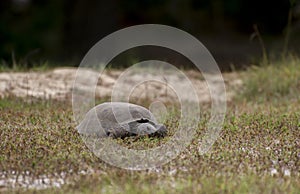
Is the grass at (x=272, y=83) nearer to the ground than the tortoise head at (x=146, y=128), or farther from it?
nearer to the ground

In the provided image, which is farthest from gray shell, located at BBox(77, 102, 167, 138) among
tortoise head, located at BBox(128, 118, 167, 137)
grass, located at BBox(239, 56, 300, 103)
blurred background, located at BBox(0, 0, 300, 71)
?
blurred background, located at BBox(0, 0, 300, 71)

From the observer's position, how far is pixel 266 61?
24.7 feet

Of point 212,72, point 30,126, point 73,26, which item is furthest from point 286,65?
point 73,26

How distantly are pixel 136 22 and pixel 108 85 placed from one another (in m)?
5.86

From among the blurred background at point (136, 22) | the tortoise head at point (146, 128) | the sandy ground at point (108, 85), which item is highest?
the tortoise head at point (146, 128)

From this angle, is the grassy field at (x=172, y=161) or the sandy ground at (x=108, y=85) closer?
the grassy field at (x=172, y=161)

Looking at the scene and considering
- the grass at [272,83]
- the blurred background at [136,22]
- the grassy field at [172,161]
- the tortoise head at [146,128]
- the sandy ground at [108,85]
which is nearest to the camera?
the grassy field at [172,161]

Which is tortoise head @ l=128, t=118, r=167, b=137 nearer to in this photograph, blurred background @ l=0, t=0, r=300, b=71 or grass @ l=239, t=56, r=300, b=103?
grass @ l=239, t=56, r=300, b=103

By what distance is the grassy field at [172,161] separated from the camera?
3438mm

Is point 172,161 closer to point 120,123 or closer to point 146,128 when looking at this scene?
point 146,128

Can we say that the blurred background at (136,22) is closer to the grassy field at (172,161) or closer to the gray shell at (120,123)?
the grassy field at (172,161)

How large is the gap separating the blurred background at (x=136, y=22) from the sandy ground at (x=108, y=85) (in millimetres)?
3254

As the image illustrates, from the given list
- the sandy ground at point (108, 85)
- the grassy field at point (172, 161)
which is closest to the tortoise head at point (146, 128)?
the grassy field at point (172, 161)

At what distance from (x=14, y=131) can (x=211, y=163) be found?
158 cm
